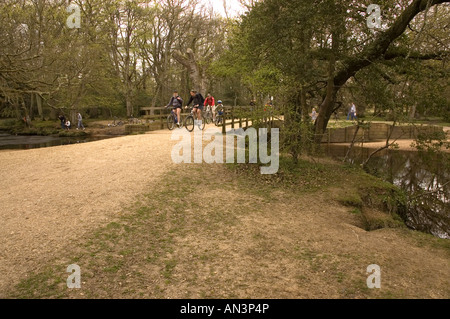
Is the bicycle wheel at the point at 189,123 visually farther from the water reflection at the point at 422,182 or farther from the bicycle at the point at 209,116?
the water reflection at the point at 422,182

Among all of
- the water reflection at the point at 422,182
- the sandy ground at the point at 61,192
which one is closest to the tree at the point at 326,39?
the water reflection at the point at 422,182

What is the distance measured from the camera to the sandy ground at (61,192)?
5277mm

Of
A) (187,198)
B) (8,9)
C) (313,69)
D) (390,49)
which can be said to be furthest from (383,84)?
(8,9)

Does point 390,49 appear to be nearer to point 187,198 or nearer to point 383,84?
point 383,84

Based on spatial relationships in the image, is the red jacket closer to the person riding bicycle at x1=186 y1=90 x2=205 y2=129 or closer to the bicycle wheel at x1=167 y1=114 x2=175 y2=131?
the bicycle wheel at x1=167 y1=114 x2=175 y2=131

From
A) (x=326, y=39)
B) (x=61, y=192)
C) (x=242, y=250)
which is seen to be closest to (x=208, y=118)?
(x=326, y=39)

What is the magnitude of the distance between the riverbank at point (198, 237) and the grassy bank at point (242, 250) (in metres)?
0.02

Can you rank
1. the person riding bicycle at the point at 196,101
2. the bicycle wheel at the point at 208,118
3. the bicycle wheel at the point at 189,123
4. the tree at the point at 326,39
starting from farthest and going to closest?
the bicycle wheel at the point at 208,118 < the bicycle wheel at the point at 189,123 < the person riding bicycle at the point at 196,101 < the tree at the point at 326,39

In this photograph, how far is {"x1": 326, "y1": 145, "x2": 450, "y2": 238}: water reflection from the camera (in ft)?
29.8

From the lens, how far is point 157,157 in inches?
443

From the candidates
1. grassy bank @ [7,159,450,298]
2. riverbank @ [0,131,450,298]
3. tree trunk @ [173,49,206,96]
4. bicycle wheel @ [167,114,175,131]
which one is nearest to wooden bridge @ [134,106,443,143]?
bicycle wheel @ [167,114,175,131]

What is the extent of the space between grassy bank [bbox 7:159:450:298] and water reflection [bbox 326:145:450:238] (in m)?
1.03

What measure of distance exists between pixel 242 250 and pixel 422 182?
39.4ft

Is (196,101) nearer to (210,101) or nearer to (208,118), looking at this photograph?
(210,101)
